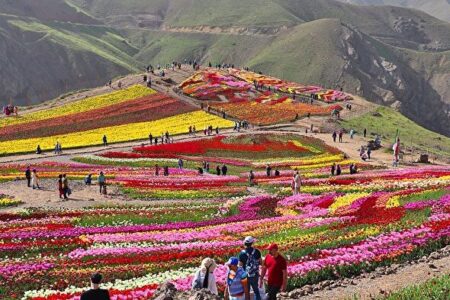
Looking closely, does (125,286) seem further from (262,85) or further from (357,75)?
(357,75)

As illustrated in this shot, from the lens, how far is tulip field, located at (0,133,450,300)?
739 inches

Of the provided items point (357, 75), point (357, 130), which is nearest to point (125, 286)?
point (357, 130)

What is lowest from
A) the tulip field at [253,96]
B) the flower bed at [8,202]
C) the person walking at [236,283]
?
the flower bed at [8,202]

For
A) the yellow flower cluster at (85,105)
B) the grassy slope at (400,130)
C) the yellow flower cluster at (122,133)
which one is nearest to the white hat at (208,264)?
the yellow flower cluster at (122,133)

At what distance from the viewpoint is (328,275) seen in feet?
57.3

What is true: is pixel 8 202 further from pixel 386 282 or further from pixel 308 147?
pixel 308 147

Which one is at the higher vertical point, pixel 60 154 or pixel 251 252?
pixel 251 252

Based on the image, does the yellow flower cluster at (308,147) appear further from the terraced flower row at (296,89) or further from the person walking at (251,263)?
the person walking at (251,263)

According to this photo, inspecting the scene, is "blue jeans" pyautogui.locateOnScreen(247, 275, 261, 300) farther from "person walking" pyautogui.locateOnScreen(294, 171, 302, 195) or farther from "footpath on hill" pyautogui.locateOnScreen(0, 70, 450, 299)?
"person walking" pyautogui.locateOnScreen(294, 171, 302, 195)

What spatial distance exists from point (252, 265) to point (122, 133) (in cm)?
7348

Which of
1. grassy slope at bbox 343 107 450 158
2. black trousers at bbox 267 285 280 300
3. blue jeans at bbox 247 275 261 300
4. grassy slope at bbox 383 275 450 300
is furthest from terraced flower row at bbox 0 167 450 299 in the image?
grassy slope at bbox 343 107 450 158

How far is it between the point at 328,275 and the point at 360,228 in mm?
6411

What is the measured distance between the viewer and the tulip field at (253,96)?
100.0 metres

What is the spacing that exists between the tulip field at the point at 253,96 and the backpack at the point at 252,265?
80.8 metres
